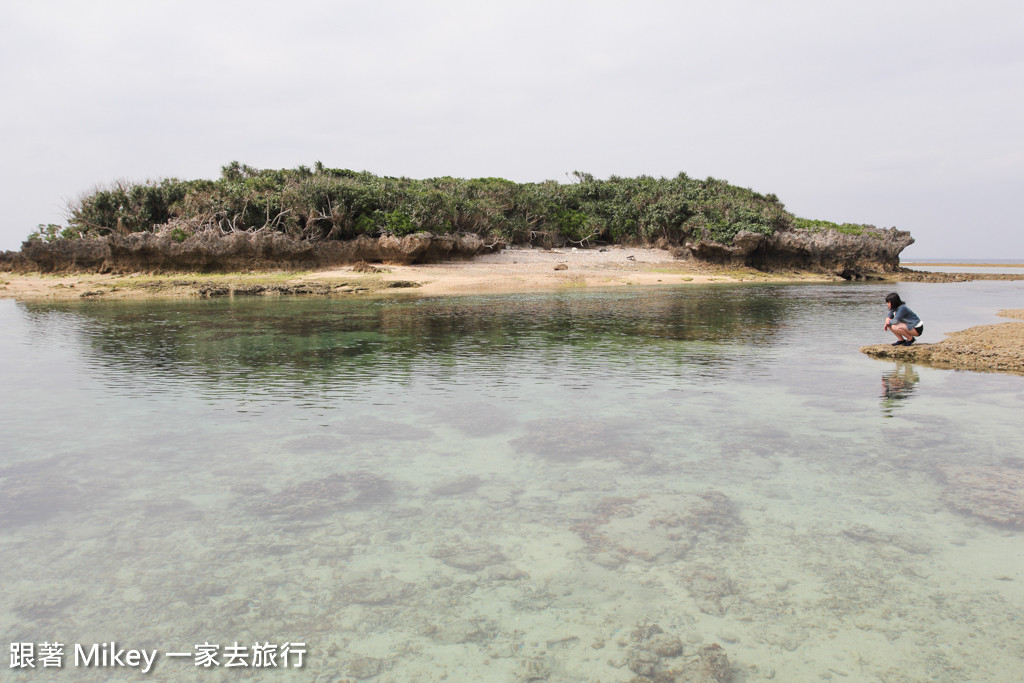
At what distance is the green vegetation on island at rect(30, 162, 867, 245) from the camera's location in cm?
4053

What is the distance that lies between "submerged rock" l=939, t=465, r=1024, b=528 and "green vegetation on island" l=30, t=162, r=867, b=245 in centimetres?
3710

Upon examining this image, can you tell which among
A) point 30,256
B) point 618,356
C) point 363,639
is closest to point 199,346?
point 618,356

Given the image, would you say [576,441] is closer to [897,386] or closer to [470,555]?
[470,555]

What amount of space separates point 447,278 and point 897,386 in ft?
97.5

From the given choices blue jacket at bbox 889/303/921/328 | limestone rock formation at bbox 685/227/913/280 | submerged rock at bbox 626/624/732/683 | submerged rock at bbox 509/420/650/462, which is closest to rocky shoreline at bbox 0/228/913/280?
limestone rock formation at bbox 685/227/913/280

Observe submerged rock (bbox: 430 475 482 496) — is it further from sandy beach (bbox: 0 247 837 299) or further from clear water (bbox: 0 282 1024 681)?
sandy beach (bbox: 0 247 837 299)

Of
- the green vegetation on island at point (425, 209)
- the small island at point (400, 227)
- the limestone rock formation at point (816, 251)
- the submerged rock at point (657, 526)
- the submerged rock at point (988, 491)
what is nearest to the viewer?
the submerged rock at point (657, 526)

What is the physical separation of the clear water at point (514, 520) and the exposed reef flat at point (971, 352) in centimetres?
89

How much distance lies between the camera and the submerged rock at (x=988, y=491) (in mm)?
5472

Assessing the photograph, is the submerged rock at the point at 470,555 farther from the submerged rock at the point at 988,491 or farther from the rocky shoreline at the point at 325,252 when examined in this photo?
the rocky shoreline at the point at 325,252

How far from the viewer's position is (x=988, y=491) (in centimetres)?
595

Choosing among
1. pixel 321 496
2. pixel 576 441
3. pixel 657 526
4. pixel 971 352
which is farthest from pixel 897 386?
pixel 321 496

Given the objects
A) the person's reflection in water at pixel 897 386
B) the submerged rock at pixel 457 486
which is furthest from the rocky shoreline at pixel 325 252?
the submerged rock at pixel 457 486

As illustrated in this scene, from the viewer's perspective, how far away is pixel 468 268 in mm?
42031
